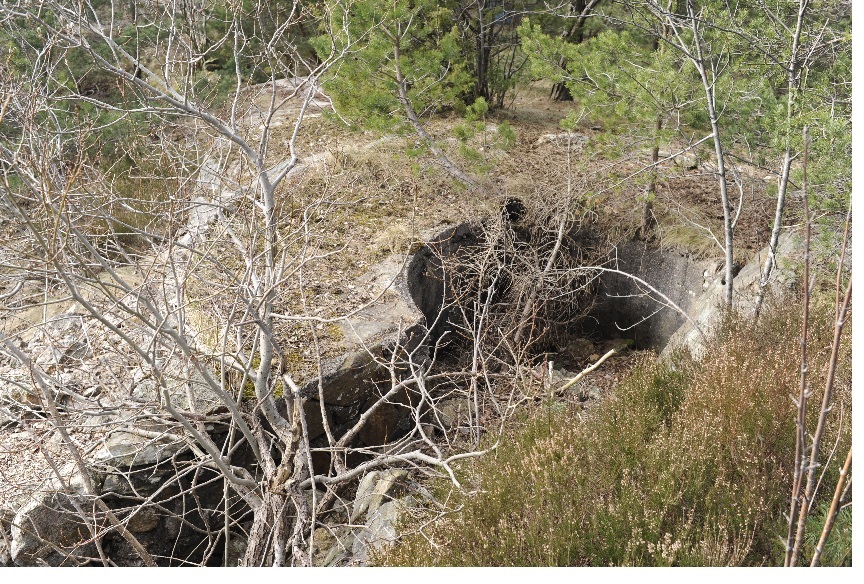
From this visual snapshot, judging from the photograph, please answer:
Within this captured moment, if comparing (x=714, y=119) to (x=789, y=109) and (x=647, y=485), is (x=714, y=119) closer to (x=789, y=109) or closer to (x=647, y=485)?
(x=789, y=109)

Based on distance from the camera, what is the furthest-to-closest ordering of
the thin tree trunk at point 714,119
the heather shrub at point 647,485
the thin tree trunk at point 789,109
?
1. the thin tree trunk at point 714,119
2. the thin tree trunk at point 789,109
3. the heather shrub at point 647,485

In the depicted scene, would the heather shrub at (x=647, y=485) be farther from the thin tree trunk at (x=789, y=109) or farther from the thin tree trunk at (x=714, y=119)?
the thin tree trunk at (x=714, y=119)

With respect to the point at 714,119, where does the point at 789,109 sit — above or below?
above

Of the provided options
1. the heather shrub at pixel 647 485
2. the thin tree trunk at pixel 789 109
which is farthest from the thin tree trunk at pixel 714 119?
the heather shrub at pixel 647 485

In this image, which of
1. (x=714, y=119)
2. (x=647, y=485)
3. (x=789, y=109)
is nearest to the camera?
(x=647, y=485)

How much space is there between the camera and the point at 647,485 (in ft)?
8.76

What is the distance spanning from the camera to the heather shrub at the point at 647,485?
2.46 m

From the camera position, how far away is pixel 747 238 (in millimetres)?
6355

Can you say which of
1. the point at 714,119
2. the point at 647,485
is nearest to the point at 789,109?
the point at 714,119

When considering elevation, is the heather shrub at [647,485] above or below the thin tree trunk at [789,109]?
below

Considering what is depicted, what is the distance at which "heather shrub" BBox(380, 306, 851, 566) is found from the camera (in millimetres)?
2459
